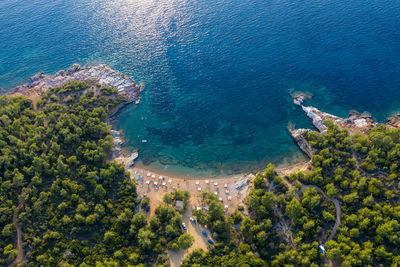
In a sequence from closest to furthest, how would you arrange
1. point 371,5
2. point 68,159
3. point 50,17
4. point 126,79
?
point 68,159
point 126,79
point 371,5
point 50,17

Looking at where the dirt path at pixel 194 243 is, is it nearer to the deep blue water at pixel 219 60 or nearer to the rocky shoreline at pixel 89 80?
the deep blue water at pixel 219 60

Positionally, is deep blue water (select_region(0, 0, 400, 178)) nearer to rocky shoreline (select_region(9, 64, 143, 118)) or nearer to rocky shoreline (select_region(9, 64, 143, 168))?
rocky shoreline (select_region(9, 64, 143, 168))

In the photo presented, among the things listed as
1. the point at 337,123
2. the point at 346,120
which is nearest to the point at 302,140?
the point at 337,123

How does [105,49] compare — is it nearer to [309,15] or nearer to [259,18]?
[259,18]

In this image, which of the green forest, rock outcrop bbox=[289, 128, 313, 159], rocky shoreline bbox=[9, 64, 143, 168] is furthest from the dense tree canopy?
rock outcrop bbox=[289, 128, 313, 159]

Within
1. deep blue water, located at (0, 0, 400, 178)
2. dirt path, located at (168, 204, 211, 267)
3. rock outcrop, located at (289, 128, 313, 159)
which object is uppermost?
deep blue water, located at (0, 0, 400, 178)

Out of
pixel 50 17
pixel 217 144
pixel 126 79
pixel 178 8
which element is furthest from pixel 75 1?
pixel 217 144

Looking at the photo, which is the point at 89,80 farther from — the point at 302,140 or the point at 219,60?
the point at 302,140
